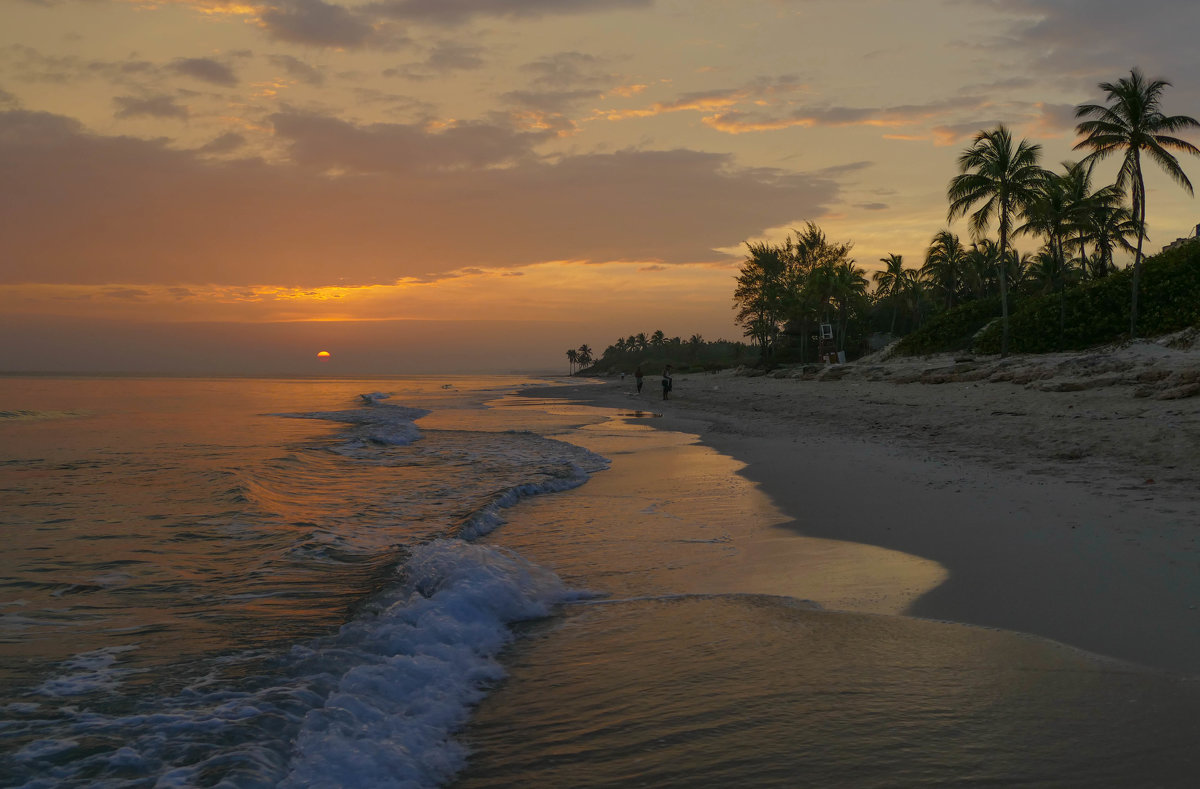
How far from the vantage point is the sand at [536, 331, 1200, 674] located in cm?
498

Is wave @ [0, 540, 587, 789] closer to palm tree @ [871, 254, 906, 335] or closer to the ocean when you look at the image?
the ocean

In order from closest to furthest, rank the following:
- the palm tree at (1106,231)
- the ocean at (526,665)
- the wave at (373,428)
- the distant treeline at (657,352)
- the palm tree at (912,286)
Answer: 1. the ocean at (526,665)
2. the wave at (373,428)
3. the palm tree at (1106,231)
4. the palm tree at (912,286)
5. the distant treeline at (657,352)

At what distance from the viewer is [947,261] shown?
63.5 meters

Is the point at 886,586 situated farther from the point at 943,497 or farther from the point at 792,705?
the point at 943,497

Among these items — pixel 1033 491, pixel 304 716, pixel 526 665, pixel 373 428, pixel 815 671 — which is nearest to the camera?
pixel 304 716

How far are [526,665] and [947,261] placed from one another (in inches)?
2696

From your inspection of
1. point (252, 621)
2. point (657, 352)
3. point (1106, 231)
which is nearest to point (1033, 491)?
point (252, 621)

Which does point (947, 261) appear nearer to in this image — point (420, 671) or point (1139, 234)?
point (1139, 234)

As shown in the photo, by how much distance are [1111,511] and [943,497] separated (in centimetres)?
187

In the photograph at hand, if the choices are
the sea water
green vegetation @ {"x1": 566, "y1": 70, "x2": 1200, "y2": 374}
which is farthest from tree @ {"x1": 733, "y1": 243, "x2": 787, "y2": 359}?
the sea water

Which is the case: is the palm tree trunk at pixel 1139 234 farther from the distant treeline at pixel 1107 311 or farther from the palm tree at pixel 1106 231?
the palm tree at pixel 1106 231

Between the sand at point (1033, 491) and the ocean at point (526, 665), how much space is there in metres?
0.50

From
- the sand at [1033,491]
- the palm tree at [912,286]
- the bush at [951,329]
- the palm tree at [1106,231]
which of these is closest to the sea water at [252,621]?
the sand at [1033,491]

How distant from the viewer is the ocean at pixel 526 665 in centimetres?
316
